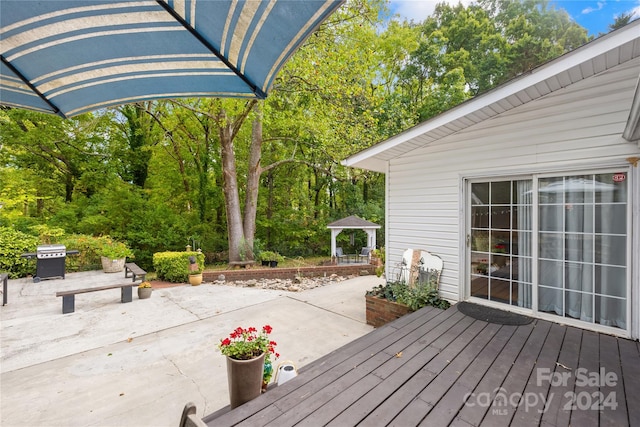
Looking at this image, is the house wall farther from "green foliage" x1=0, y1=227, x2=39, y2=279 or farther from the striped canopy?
"green foliage" x1=0, y1=227, x2=39, y2=279

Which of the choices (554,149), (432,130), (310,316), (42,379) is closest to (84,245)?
(42,379)

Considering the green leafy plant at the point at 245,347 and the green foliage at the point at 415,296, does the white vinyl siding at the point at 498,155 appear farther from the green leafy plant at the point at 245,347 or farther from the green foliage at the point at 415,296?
the green leafy plant at the point at 245,347


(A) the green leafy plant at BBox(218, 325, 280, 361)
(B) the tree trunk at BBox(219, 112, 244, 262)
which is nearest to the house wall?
(A) the green leafy plant at BBox(218, 325, 280, 361)

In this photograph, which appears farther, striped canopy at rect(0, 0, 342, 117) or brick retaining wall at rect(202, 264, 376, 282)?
brick retaining wall at rect(202, 264, 376, 282)

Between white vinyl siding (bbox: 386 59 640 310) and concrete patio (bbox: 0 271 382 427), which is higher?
white vinyl siding (bbox: 386 59 640 310)

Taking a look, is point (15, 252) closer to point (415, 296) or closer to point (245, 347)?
point (245, 347)

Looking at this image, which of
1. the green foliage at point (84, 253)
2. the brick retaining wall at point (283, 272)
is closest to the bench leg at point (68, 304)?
the brick retaining wall at point (283, 272)

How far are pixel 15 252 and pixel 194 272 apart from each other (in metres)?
4.49

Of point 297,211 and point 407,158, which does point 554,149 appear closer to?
point 407,158

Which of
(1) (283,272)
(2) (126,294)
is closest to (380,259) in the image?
(1) (283,272)

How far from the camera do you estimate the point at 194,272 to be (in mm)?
7688

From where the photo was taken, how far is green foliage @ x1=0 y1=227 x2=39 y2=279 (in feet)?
23.1

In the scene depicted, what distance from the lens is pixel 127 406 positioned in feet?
8.54

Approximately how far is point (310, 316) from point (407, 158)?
3366mm
